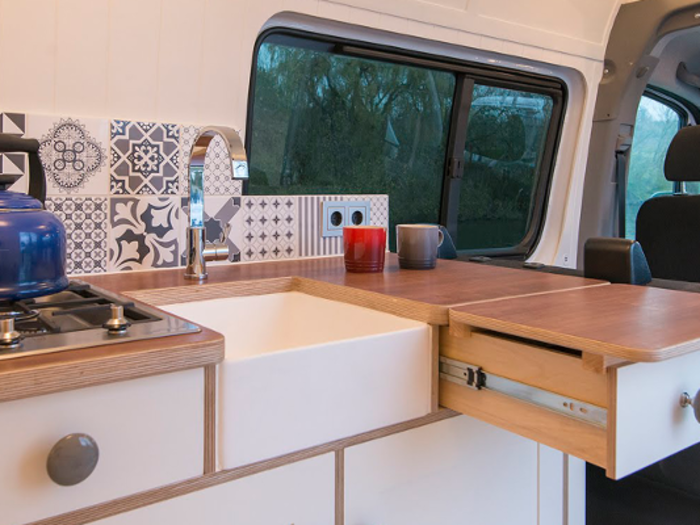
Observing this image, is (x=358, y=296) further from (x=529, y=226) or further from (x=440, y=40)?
(x=529, y=226)

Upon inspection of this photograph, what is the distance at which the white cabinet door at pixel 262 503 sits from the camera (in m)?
0.85

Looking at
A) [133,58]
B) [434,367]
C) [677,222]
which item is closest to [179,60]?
[133,58]

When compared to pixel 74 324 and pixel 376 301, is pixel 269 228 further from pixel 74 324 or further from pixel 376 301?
pixel 74 324

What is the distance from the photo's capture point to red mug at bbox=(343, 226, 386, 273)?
1537mm

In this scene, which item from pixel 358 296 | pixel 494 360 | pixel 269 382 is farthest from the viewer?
pixel 358 296

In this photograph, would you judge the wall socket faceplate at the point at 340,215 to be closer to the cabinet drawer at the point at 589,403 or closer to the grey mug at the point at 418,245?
the grey mug at the point at 418,245

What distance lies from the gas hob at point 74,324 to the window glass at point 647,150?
372 centimetres

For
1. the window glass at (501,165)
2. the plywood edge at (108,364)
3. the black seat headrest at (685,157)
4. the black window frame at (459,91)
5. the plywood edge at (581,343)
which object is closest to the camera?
the plywood edge at (108,364)

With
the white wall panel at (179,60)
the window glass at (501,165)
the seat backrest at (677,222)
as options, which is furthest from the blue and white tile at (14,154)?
the seat backrest at (677,222)

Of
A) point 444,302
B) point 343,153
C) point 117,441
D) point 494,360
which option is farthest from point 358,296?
point 343,153

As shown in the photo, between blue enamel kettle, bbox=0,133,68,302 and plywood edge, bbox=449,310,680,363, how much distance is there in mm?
647

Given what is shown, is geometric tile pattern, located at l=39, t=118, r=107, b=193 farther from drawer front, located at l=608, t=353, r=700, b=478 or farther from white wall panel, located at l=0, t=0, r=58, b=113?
drawer front, located at l=608, t=353, r=700, b=478

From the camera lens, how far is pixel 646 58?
3.10 metres

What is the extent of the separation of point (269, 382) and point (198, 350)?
121 mm
